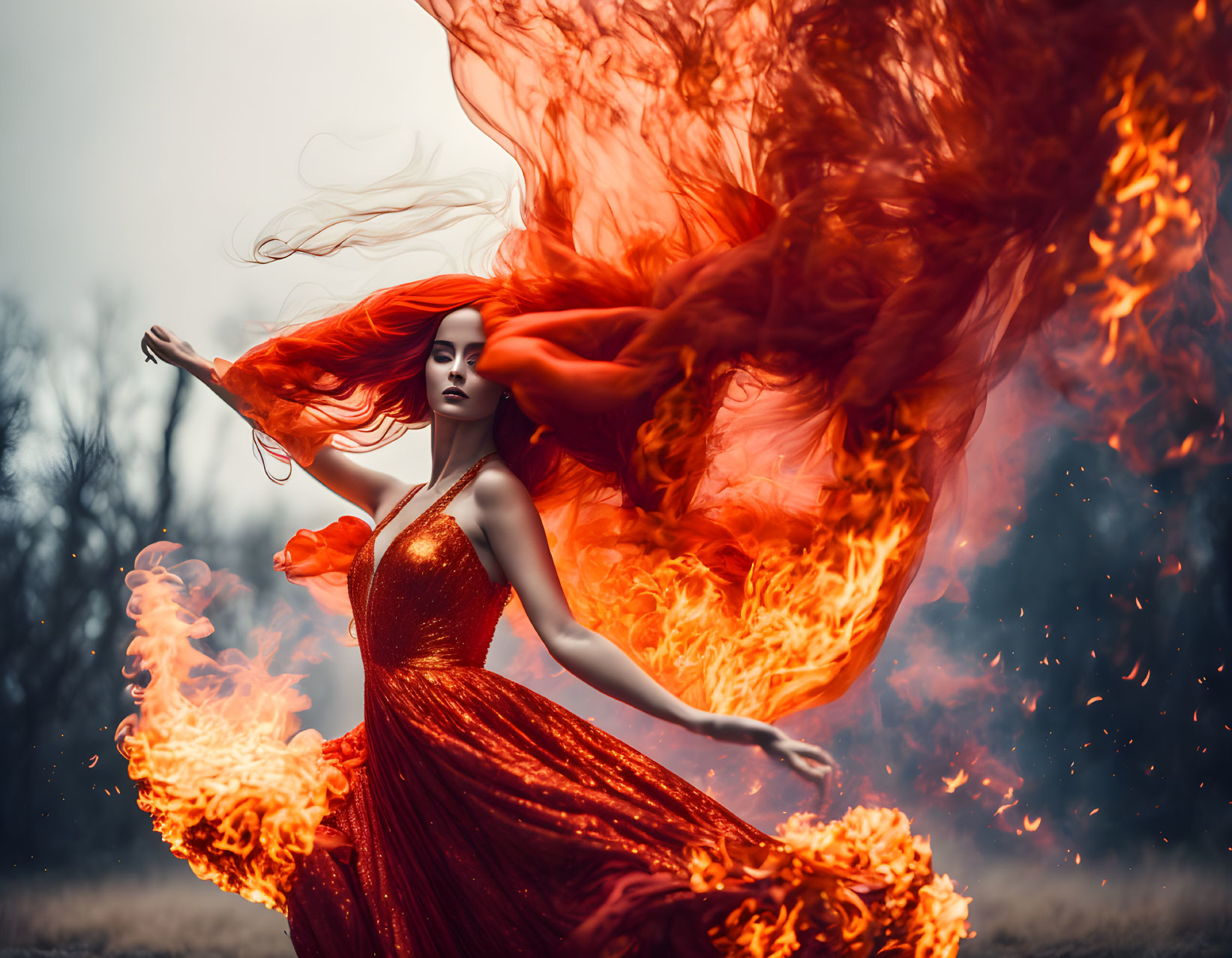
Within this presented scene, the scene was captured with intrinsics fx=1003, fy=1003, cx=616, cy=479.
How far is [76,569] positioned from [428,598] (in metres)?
1.96

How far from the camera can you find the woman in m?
1.69

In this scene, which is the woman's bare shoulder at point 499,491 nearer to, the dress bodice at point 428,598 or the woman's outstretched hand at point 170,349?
the dress bodice at point 428,598

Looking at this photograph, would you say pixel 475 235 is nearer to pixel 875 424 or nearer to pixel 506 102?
pixel 506 102

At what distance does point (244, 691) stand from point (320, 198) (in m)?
1.12

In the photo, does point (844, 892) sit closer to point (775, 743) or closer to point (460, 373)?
Answer: point (775, 743)

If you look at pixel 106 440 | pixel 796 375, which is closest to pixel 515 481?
pixel 796 375

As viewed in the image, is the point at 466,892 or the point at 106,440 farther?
the point at 106,440

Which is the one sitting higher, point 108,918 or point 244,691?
point 244,691

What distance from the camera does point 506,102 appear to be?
1974 millimetres

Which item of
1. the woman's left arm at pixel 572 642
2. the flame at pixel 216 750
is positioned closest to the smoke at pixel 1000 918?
the flame at pixel 216 750

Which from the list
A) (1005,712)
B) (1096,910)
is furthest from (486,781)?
(1096,910)

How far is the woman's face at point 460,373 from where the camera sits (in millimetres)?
2055

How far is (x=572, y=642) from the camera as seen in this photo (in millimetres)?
1853

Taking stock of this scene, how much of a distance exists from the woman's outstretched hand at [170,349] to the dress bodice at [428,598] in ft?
2.52
